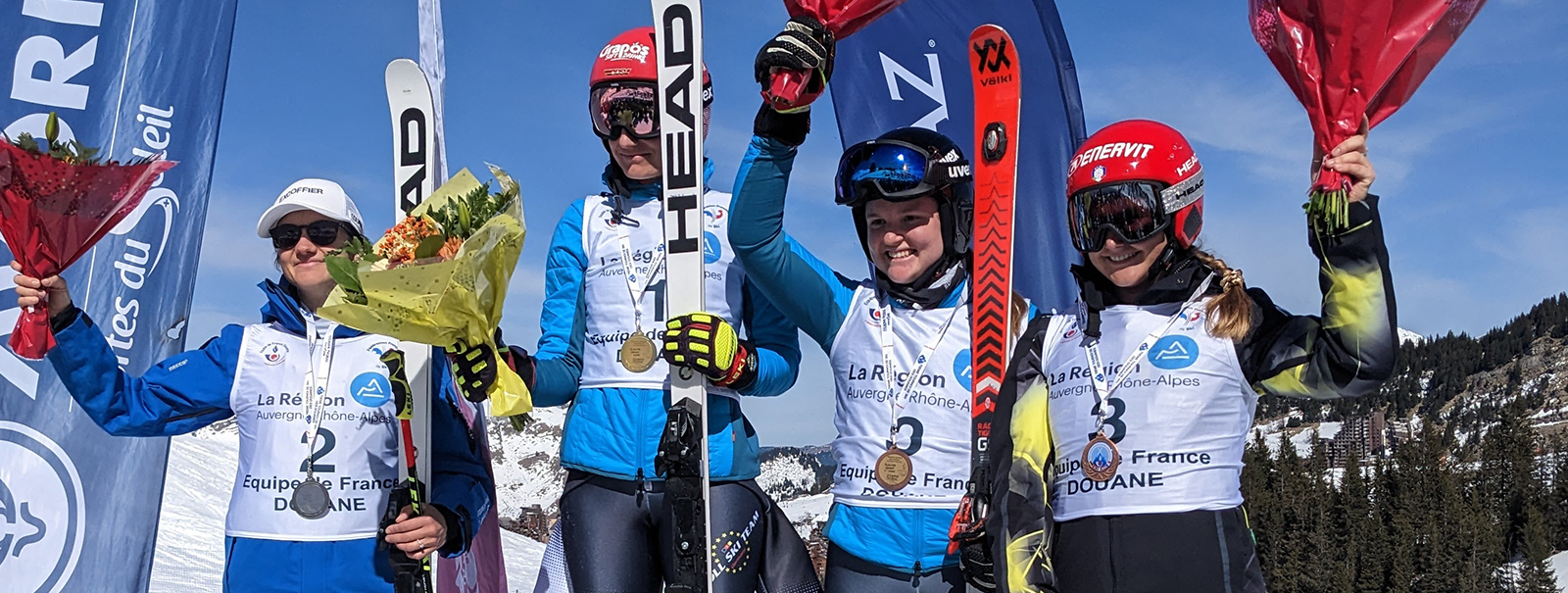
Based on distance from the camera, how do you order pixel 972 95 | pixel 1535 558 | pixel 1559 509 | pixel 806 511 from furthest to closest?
pixel 1559 509, pixel 806 511, pixel 1535 558, pixel 972 95

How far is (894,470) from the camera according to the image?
12.9 feet

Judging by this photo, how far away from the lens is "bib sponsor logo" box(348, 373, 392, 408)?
14.4ft

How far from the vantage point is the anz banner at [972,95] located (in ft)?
18.7

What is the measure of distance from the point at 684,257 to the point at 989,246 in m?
1.05

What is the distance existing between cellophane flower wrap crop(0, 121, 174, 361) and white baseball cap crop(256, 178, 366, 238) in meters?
0.55

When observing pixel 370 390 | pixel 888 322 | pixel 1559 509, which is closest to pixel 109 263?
pixel 370 390

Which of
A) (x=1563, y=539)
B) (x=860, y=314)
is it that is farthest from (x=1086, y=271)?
(x=1563, y=539)

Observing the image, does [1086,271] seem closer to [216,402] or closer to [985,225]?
[985,225]

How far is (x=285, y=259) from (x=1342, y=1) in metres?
3.54

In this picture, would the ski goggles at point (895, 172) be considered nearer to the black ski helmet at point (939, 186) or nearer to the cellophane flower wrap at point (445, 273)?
the black ski helmet at point (939, 186)

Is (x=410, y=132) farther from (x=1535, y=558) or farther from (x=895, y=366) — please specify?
(x=1535, y=558)

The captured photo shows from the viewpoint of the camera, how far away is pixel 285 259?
448 centimetres

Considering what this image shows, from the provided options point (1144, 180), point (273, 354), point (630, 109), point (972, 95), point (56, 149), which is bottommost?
point (273, 354)

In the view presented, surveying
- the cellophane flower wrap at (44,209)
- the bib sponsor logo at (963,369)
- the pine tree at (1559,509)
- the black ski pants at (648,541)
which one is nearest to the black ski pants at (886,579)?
the black ski pants at (648,541)
